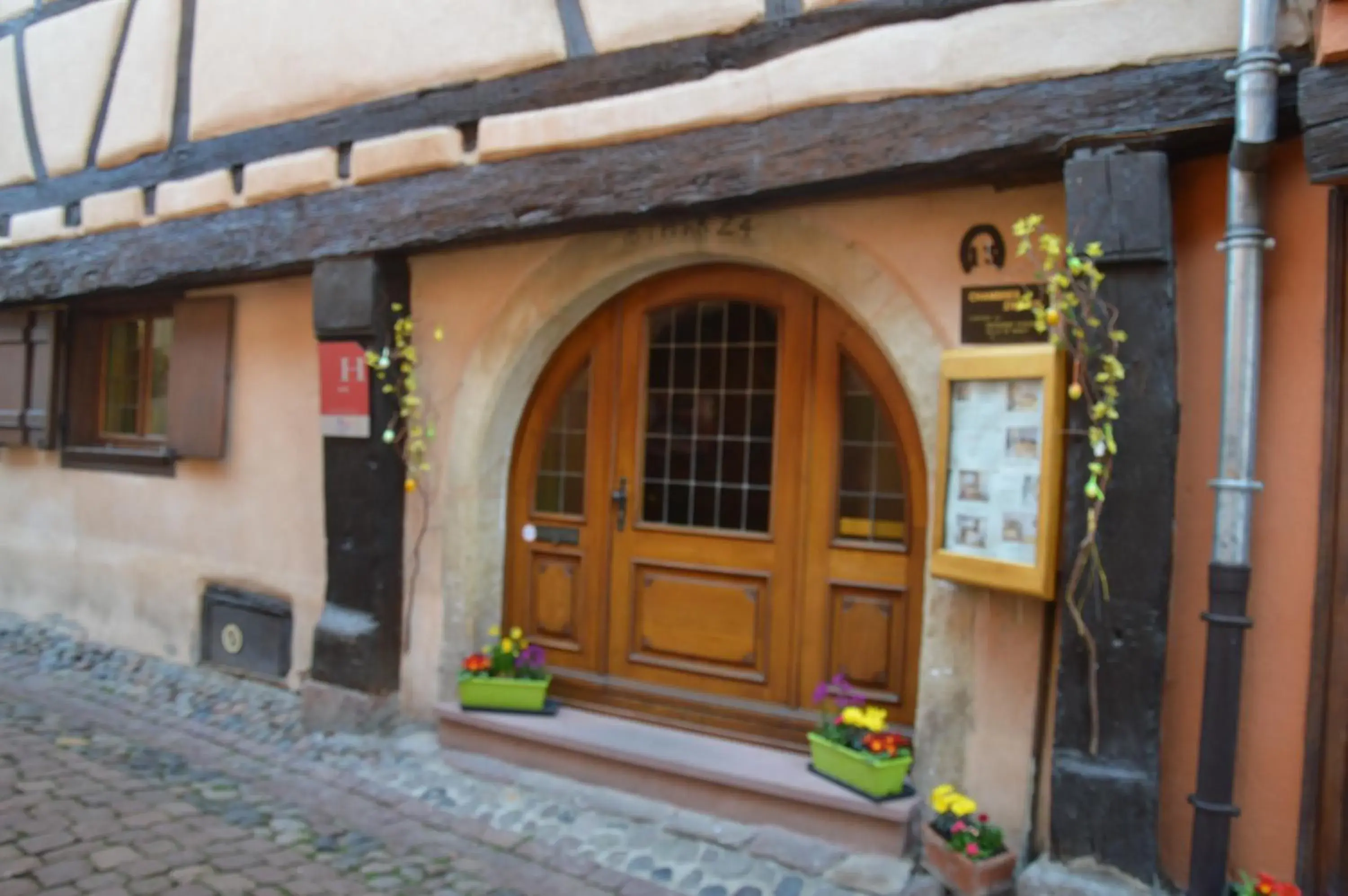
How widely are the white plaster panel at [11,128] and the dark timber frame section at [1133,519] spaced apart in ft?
21.0

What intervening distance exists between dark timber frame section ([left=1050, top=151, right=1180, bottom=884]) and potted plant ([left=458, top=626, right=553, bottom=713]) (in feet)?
7.43

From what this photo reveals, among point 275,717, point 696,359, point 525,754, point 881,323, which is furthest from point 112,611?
point 881,323

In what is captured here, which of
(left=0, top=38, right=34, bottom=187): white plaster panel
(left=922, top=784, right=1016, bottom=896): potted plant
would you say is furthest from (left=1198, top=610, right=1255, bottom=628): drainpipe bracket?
(left=0, top=38, right=34, bottom=187): white plaster panel

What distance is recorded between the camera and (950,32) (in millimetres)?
2967

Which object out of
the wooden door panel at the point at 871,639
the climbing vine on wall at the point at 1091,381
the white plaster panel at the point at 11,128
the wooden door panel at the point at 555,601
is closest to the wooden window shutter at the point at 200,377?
the white plaster panel at the point at 11,128

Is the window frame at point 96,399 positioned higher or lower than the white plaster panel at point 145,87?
lower

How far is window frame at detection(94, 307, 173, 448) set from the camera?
20.1 feet

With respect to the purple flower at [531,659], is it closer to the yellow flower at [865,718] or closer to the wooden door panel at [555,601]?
the wooden door panel at [555,601]

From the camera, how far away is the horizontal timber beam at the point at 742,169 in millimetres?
2697

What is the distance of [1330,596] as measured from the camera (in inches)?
103

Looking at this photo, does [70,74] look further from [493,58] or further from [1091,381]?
[1091,381]

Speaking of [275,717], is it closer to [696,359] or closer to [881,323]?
[696,359]

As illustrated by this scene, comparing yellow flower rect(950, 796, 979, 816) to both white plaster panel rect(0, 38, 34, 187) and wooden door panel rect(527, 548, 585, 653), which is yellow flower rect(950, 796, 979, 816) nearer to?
wooden door panel rect(527, 548, 585, 653)

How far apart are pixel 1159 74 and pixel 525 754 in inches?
132
